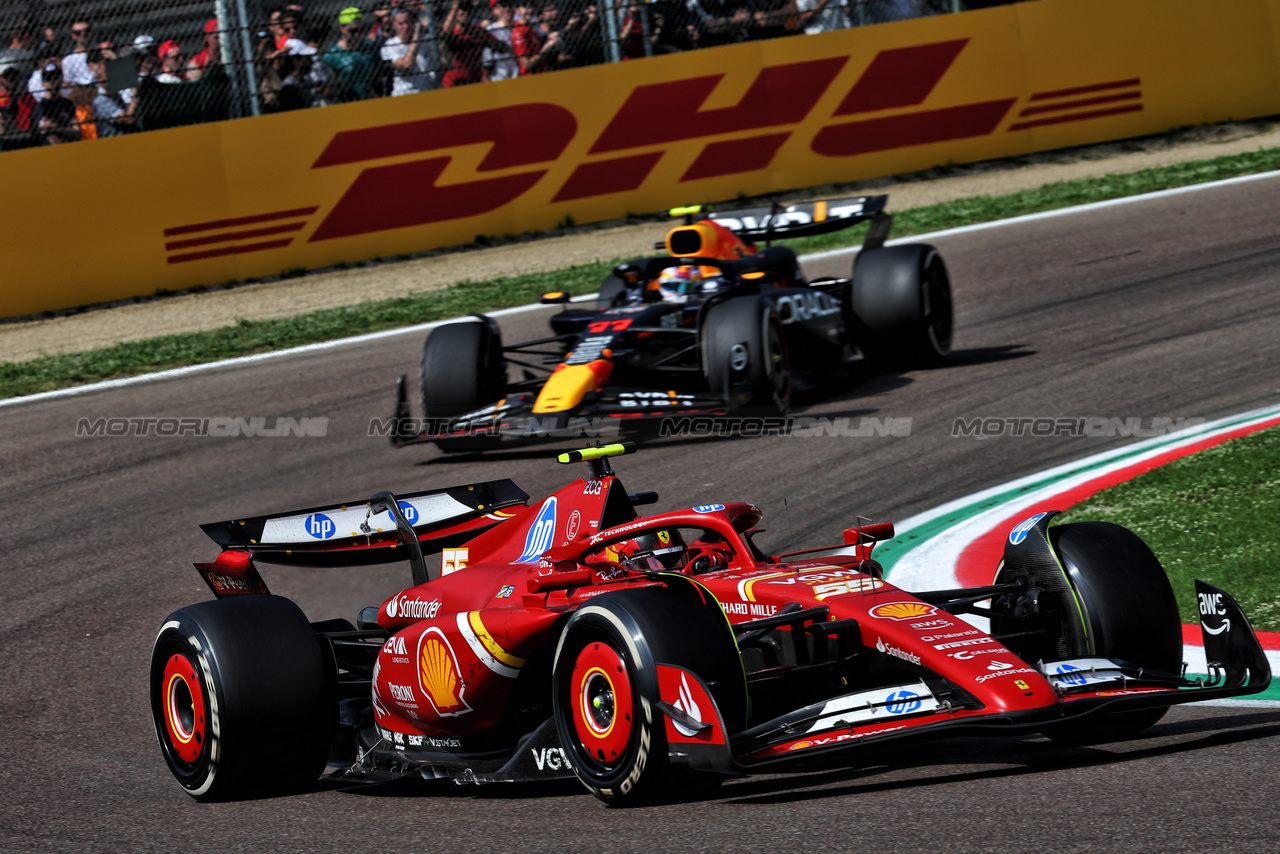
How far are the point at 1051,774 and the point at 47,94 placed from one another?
14.9 metres

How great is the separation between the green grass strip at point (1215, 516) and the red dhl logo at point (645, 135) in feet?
34.8

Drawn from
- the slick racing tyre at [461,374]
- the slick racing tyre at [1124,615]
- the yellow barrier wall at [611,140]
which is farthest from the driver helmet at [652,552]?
the yellow barrier wall at [611,140]

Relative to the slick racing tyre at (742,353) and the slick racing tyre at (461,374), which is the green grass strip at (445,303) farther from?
the slick racing tyre at (742,353)

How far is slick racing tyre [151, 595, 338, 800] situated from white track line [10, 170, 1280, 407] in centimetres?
883

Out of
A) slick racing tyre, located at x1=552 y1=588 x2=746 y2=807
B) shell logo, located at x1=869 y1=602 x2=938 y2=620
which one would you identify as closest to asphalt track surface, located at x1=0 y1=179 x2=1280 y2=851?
slick racing tyre, located at x1=552 y1=588 x2=746 y2=807

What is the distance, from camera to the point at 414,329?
15000 millimetres

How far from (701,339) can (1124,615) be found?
610cm

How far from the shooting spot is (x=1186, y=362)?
11188mm

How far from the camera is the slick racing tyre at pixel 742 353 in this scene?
34.0ft

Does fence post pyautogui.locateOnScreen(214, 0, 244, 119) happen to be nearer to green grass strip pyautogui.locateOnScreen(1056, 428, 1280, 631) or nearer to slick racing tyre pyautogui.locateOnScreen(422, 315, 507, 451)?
slick racing tyre pyautogui.locateOnScreen(422, 315, 507, 451)

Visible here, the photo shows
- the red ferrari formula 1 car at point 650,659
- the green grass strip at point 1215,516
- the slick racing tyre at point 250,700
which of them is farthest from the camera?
the green grass strip at point 1215,516

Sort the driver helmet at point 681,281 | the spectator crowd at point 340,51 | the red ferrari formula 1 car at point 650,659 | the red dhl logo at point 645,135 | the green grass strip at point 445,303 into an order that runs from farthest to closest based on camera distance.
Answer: the red dhl logo at point 645,135 → the spectator crowd at point 340,51 → the green grass strip at point 445,303 → the driver helmet at point 681,281 → the red ferrari formula 1 car at point 650,659

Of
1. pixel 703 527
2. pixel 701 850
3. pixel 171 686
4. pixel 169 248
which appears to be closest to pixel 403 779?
pixel 171 686

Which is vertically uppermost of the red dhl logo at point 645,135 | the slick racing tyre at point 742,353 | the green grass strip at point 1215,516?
the red dhl logo at point 645,135
